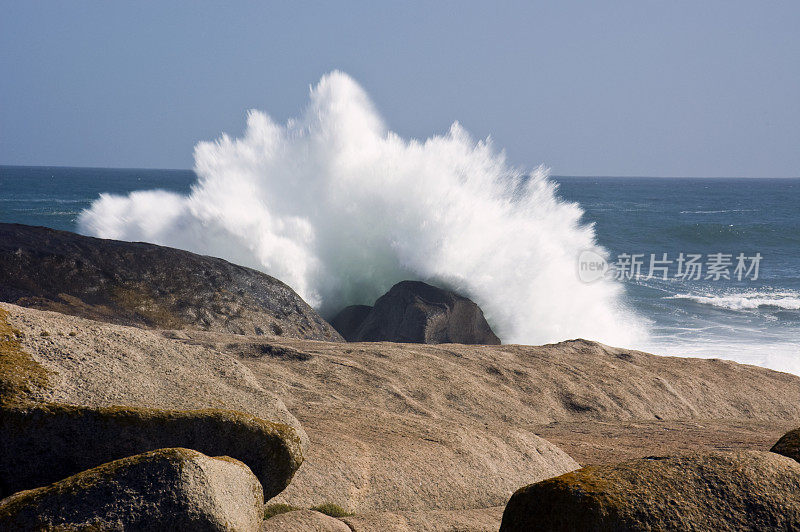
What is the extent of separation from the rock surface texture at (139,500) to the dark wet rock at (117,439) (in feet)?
0.60

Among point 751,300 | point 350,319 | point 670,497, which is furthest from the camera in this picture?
point 751,300

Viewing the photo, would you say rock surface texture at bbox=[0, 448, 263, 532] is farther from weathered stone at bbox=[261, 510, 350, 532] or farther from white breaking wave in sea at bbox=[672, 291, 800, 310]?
white breaking wave in sea at bbox=[672, 291, 800, 310]

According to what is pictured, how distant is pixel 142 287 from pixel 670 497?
7369 millimetres

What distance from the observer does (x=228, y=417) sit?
9.29 ft

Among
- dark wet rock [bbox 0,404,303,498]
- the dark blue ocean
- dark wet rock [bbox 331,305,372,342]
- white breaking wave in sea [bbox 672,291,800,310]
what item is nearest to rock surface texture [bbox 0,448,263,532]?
dark wet rock [bbox 0,404,303,498]

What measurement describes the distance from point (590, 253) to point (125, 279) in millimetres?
10280

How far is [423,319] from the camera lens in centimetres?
1049

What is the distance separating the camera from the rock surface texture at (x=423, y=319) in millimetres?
10484

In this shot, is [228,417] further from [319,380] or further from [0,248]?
[0,248]

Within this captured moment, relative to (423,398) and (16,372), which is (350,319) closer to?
(423,398)

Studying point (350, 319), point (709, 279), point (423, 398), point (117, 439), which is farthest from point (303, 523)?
point (709, 279)

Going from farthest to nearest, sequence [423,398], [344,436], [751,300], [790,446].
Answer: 1. [751,300]
2. [423,398]
3. [344,436]
4. [790,446]

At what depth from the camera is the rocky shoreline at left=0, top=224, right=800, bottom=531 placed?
231cm

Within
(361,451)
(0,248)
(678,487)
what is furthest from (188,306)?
(678,487)
